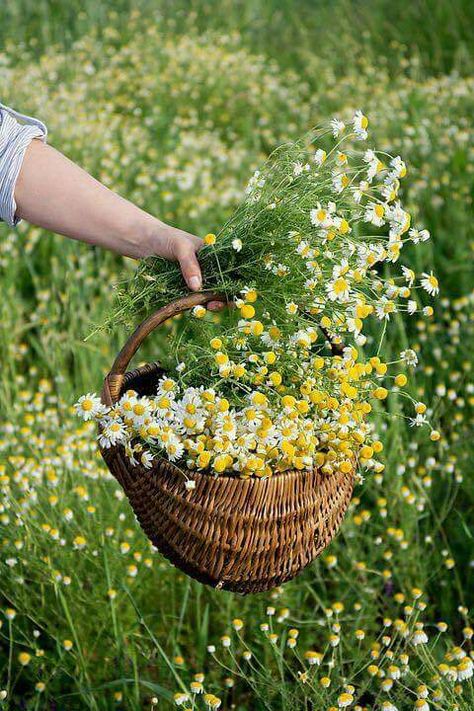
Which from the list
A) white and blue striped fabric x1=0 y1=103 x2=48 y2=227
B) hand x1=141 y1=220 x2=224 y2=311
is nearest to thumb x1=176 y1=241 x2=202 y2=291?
hand x1=141 y1=220 x2=224 y2=311

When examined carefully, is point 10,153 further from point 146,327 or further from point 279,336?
point 279,336

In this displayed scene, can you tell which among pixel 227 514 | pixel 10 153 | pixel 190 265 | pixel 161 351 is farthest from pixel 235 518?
pixel 161 351

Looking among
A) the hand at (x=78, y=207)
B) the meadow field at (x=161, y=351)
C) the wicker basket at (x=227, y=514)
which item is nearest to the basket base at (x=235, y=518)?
the wicker basket at (x=227, y=514)

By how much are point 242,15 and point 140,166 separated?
10.7 ft

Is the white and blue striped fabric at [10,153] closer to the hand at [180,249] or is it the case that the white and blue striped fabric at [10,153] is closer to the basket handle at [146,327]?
the hand at [180,249]

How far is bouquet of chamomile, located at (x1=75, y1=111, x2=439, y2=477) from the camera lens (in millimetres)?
1571

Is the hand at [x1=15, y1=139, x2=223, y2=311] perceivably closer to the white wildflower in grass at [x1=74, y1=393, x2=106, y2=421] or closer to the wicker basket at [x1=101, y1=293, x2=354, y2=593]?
the wicker basket at [x1=101, y1=293, x2=354, y2=593]

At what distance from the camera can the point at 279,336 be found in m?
1.68

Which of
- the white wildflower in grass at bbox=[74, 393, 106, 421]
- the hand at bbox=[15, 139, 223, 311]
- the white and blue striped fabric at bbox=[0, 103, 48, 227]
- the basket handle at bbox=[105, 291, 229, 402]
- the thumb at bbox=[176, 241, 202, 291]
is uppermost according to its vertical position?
the white and blue striped fabric at bbox=[0, 103, 48, 227]

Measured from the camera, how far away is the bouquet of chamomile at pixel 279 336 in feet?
5.16

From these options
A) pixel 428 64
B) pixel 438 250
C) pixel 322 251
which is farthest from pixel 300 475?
pixel 428 64

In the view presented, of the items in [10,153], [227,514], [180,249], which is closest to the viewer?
[227,514]

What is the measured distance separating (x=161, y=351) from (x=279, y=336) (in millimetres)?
1493

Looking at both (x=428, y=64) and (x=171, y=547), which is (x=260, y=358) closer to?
(x=171, y=547)
